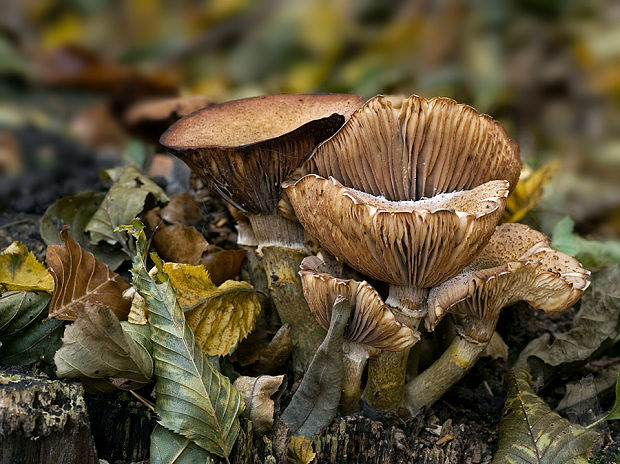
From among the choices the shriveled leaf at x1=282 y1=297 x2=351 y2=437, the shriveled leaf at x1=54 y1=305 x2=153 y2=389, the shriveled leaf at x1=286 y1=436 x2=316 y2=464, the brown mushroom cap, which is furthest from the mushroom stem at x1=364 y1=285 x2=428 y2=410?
the brown mushroom cap

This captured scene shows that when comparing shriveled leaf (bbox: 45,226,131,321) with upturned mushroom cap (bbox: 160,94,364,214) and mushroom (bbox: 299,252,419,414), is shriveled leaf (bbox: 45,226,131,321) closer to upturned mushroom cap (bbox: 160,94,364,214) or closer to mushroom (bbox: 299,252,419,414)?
upturned mushroom cap (bbox: 160,94,364,214)

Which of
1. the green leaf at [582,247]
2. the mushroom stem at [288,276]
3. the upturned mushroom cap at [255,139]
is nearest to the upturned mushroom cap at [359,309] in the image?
the mushroom stem at [288,276]

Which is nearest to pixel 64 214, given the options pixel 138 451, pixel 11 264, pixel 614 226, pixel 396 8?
pixel 11 264

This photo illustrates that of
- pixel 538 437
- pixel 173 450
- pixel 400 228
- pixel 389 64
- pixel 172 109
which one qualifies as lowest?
pixel 389 64

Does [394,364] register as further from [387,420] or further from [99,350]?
[99,350]

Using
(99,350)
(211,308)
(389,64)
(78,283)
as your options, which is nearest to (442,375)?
(211,308)

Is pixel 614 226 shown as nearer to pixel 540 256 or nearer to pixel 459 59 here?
pixel 459 59
